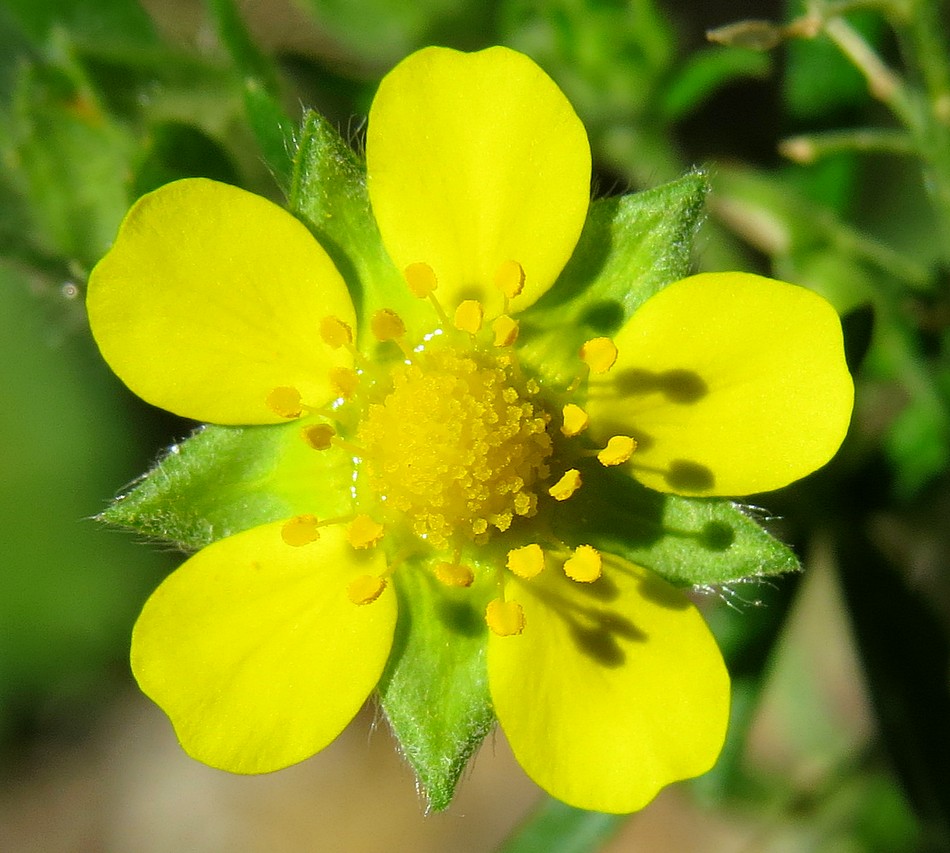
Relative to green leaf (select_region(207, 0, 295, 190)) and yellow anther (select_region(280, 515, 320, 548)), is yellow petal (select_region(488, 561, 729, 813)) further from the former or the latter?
green leaf (select_region(207, 0, 295, 190))

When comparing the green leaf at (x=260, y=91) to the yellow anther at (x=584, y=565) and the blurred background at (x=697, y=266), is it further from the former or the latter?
the yellow anther at (x=584, y=565)

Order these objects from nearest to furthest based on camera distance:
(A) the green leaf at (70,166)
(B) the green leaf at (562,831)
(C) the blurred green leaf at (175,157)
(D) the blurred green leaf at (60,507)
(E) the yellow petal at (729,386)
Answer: (E) the yellow petal at (729,386) → (C) the blurred green leaf at (175,157) → (A) the green leaf at (70,166) → (B) the green leaf at (562,831) → (D) the blurred green leaf at (60,507)

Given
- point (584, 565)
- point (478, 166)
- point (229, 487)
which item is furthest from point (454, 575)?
point (478, 166)

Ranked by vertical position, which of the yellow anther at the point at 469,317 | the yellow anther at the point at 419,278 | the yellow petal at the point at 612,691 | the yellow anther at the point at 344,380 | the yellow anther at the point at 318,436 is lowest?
the yellow petal at the point at 612,691

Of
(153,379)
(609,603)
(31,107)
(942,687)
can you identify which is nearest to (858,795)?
(942,687)

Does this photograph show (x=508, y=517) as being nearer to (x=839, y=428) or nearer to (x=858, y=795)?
(x=839, y=428)

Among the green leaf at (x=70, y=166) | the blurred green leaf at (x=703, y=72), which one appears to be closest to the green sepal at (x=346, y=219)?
the green leaf at (x=70, y=166)

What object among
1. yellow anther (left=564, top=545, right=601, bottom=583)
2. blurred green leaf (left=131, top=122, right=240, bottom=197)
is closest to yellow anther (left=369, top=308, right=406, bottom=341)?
yellow anther (left=564, top=545, right=601, bottom=583)
